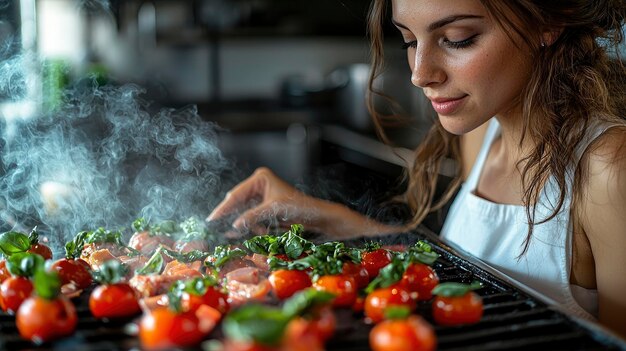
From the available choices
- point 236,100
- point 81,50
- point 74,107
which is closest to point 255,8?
point 236,100

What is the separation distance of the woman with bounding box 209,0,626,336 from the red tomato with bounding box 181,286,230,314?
0.87 metres

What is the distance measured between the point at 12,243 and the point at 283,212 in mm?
961

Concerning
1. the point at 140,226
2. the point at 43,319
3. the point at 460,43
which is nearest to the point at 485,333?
the point at 43,319

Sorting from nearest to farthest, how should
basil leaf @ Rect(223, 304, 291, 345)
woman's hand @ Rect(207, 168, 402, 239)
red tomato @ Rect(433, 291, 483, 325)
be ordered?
1. basil leaf @ Rect(223, 304, 291, 345)
2. red tomato @ Rect(433, 291, 483, 325)
3. woman's hand @ Rect(207, 168, 402, 239)

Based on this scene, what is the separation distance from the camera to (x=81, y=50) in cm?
796

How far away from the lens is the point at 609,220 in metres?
2.25

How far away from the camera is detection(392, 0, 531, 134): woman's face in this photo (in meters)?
2.26

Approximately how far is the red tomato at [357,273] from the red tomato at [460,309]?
303mm

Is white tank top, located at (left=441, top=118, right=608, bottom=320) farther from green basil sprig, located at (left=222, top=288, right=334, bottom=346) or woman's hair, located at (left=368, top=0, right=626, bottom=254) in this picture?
green basil sprig, located at (left=222, top=288, right=334, bottom=346)

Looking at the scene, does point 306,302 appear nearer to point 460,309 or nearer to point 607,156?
point 460,309

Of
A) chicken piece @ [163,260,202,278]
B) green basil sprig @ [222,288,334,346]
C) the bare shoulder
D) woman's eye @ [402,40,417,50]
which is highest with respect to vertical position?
woman's eye @ [402,40,417,50]

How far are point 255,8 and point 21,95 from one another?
16.1 feet

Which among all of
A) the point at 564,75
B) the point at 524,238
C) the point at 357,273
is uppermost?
the point at 564,75

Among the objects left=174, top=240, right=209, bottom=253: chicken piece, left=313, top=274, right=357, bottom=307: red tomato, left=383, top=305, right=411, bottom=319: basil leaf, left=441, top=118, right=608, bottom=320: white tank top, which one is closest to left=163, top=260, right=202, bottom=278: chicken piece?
left=174, top=240, right=209, bottom=253: chicken piece
